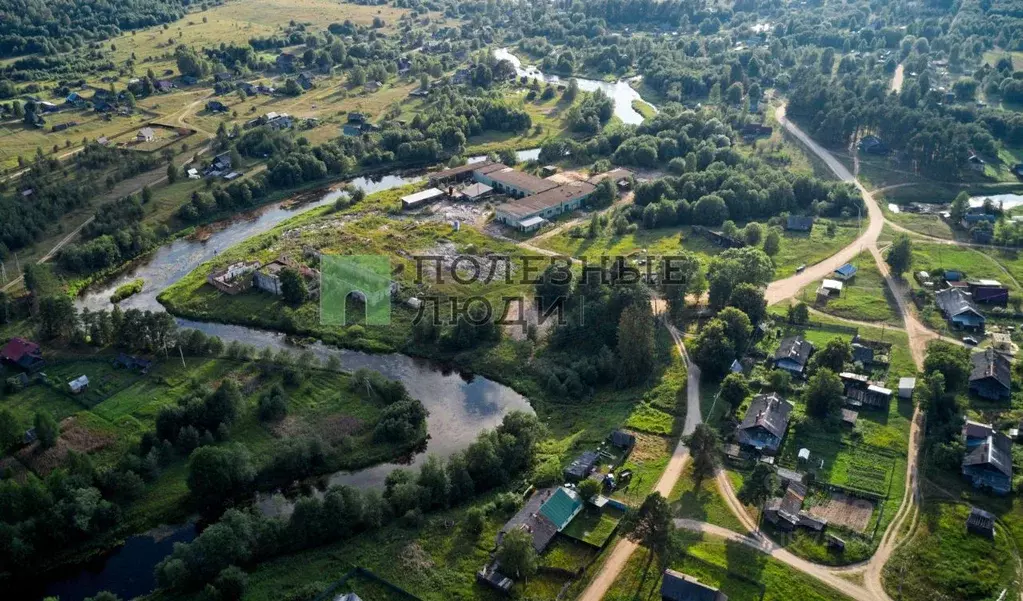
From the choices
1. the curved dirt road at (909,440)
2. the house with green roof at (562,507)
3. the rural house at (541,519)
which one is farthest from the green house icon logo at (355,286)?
the curved dirt road at (909,440)

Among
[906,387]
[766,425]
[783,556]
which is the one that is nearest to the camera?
[783,556]

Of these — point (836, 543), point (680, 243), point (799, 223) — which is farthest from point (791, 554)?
point (799, 223)

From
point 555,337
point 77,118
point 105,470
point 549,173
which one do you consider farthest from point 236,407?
point 77,118

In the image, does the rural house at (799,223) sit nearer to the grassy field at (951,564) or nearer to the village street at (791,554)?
the village street at (791,554)

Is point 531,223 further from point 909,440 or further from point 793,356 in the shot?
point 909,440

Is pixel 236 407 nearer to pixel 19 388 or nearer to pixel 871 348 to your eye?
pixel 19 388

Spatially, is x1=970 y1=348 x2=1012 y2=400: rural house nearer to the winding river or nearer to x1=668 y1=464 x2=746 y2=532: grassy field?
x1=668 y1=464 x2=746 y2=532: grassy field
